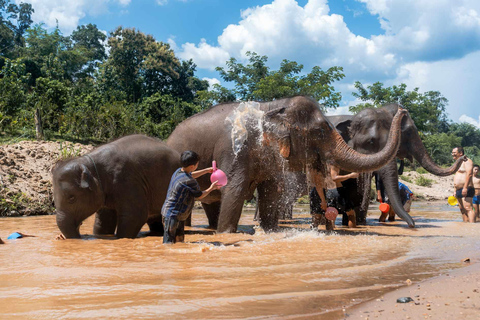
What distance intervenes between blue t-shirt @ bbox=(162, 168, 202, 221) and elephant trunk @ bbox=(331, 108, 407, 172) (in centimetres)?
267

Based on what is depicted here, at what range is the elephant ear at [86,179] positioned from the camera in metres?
6.41

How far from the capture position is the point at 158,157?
283 inches

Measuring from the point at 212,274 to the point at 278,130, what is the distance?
3684 millimetres

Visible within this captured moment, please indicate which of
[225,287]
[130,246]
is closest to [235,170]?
[130,246]

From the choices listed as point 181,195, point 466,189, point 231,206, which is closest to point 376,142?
point 466,189

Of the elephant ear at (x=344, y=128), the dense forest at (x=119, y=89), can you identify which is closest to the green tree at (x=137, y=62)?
the dense forest at (x=119, y=89)

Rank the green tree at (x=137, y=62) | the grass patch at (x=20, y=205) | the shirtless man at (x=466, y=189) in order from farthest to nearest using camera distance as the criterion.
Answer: the green tree at (x=137, y=62) → the grass patch at (x=20, y=205) → the shirtless man at (x=466, y=189)

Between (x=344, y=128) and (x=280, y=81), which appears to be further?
(x=280, y=81)

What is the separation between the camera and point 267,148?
752cm

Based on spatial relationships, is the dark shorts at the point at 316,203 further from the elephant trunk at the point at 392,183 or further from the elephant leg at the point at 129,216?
the elephant leg at the point at 129,216

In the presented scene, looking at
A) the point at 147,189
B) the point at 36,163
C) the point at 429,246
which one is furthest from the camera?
the point at 36,163

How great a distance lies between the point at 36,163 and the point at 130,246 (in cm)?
935

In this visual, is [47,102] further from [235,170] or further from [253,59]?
[235,170]

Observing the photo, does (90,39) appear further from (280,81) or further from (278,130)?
(278,130)
